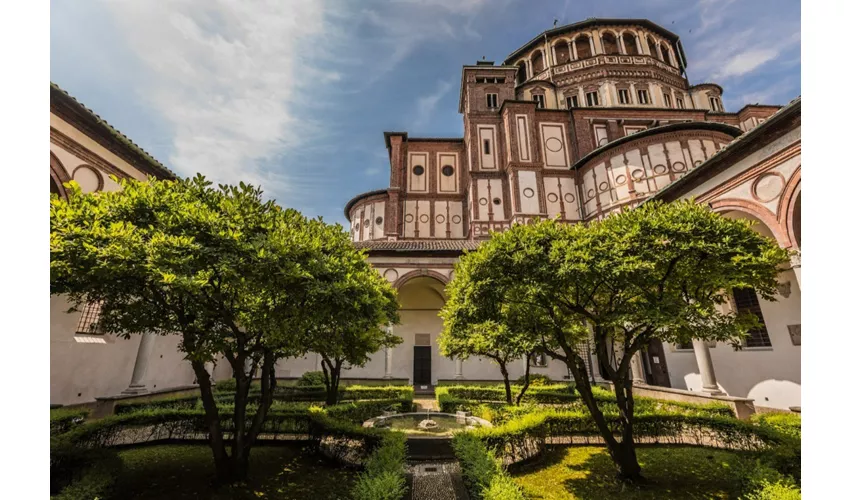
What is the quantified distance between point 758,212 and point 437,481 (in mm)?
12707

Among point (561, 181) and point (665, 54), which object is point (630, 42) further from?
point (561, 181)

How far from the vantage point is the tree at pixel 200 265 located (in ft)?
14.5

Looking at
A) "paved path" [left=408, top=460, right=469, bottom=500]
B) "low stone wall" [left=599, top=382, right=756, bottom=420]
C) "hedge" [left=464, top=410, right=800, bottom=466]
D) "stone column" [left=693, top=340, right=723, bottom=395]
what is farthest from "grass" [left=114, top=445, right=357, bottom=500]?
"stone column" [left=693, top=340, right=723, bottom=395]

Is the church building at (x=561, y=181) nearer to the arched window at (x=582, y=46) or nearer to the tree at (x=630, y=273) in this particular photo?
the arched window at (x=582, y=46)

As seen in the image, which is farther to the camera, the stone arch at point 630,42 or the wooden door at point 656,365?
the stone arch at point 630,42

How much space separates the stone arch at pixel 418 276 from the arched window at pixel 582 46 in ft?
91.9

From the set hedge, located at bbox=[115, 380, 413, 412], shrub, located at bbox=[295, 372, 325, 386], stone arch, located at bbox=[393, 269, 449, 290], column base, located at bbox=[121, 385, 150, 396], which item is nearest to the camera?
hedge, located at bbox=[115, 380, 413, 412]

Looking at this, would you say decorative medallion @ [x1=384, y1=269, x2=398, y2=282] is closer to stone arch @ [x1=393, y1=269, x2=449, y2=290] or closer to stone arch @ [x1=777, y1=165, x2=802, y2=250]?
stone arch @ [x1=393, y1=269, x2=449, y2=290]

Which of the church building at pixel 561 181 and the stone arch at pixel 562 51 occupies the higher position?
the stone arch at pixel 562 51

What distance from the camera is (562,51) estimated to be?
34125mm

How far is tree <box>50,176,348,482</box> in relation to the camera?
4414mm

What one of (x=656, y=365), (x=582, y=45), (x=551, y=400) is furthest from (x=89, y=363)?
(x=582, y=45)

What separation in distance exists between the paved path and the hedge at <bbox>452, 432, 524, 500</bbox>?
0.35m

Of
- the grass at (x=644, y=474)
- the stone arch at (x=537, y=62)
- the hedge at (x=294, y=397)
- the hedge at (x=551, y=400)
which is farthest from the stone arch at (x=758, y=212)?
the stone arch at (x=537, y=62)
